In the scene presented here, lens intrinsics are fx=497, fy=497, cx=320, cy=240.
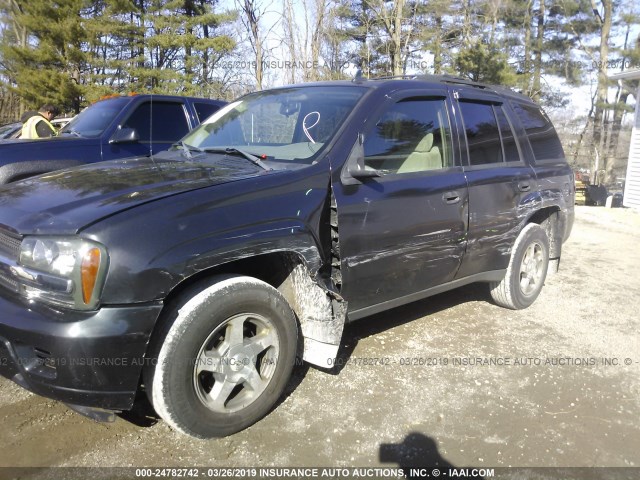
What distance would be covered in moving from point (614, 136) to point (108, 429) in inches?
1222

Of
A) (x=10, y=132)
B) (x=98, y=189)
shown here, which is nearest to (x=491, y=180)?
(x=98, y=189)

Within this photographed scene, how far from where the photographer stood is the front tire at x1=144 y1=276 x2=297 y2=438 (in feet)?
7.59

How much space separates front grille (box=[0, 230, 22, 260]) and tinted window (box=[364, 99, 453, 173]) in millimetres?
1974

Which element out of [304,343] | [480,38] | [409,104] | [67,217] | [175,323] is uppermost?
[480,38]

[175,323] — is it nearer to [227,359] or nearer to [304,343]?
[227,359]

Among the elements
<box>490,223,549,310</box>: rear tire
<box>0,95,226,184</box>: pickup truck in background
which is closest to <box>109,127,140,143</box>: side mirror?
<box>0,95,226,184</box>: pickup truck in background

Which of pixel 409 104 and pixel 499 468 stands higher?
pixel 409 104

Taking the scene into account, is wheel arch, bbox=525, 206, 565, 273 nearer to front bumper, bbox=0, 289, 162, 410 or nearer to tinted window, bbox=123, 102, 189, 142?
front bumper, bbox=0, 289, 162, 410

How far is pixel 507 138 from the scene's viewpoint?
4.32 metres

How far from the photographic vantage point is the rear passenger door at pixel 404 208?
300cm

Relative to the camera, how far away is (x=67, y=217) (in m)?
2.23

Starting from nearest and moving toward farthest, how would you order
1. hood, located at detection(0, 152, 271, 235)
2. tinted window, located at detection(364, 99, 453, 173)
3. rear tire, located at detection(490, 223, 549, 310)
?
hood, located at detection(0, 152, 271, 235), tinted window, located at detection(364, 99, 453, 173), rear tire, located at detection(490, 223, 549, 310)

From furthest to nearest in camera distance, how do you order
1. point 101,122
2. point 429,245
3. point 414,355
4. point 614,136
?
point 614,136 < point 101,122 < point 414,355 < point 429,245

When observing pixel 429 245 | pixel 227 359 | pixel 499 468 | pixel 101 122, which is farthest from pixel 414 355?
pixel 101 122
